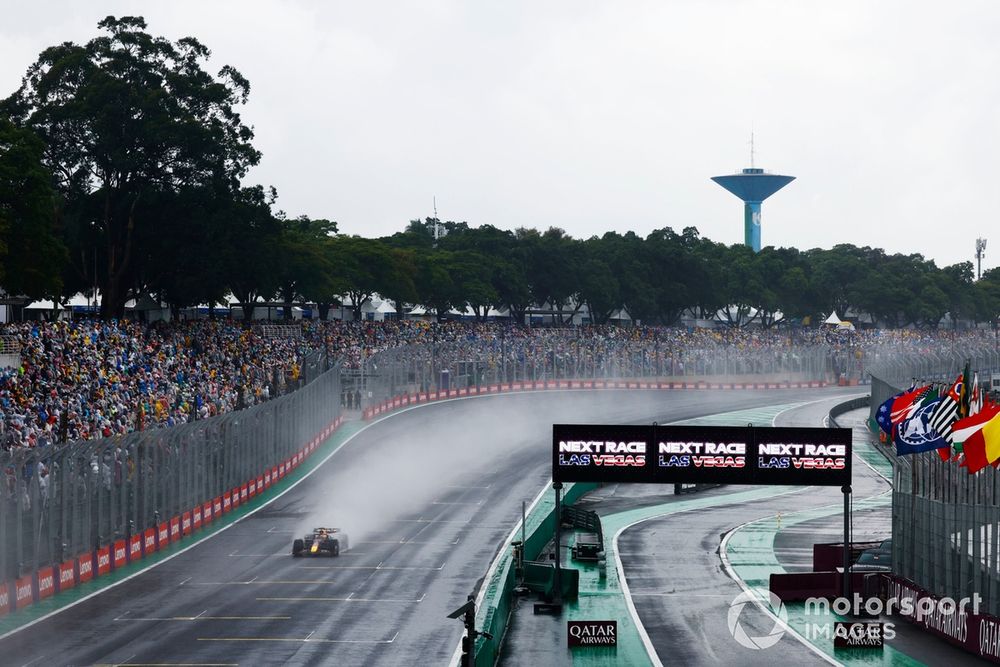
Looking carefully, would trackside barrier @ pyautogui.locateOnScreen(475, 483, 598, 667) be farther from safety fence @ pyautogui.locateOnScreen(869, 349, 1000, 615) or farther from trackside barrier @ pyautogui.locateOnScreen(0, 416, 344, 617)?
trackside barrier @ pyautogui.locateOnScreen(0, 416, 344, 617)

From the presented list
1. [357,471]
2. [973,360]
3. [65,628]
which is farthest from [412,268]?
[65,628]

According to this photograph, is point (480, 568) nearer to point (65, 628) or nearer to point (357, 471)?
point (65, 628)

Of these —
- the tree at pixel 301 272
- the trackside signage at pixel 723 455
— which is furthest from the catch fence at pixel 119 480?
the tree at pixel 301 272

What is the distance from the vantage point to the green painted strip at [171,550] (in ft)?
113

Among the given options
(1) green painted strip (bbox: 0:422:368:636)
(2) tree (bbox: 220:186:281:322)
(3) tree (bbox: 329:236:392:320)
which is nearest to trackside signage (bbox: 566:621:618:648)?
(1) green painted strip (bbox: 0:422:368:636)

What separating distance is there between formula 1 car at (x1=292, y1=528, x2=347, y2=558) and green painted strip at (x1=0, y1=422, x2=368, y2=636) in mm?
3791

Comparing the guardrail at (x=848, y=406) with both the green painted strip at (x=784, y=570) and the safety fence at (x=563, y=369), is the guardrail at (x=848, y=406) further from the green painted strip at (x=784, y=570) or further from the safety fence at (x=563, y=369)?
the green painted strip at (x=784, y=570)

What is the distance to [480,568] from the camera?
142 ft

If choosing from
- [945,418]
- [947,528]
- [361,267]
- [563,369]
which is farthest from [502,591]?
[361,267]

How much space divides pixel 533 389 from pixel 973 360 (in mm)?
42782

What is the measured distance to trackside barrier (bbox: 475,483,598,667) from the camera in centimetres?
2911

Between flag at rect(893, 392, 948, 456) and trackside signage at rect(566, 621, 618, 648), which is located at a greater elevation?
flag at rect(893, 392, 948, 456)

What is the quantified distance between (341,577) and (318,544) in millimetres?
3660

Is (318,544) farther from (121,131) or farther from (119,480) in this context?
(121,131)
